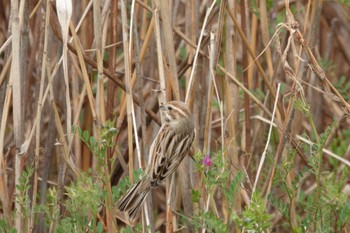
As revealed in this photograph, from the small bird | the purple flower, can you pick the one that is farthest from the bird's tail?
the purple flower

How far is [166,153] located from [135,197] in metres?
0.20

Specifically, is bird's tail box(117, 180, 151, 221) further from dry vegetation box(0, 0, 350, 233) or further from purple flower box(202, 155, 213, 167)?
purple flower box(202, 155, 213, 167)

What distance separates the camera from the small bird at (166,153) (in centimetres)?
276

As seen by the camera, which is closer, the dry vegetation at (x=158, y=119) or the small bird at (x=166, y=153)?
the dry vegetation at (x=158, y=119)

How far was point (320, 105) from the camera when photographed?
178 inches

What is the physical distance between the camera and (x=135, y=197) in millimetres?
2762

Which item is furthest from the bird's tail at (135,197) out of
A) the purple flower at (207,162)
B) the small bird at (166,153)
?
the purple flower at (207,162)

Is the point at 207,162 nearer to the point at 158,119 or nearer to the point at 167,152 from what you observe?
the point at 167,152

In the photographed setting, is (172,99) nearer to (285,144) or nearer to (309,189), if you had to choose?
(285,144)


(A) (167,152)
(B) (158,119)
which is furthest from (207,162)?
(B) (158,119)

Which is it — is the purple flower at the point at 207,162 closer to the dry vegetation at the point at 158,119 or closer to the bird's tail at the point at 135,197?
the dry vegetation at the point at 158,119

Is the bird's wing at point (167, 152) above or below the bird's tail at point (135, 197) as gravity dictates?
above

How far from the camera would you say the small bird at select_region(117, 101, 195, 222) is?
109 inches

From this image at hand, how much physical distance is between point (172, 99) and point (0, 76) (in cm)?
80
